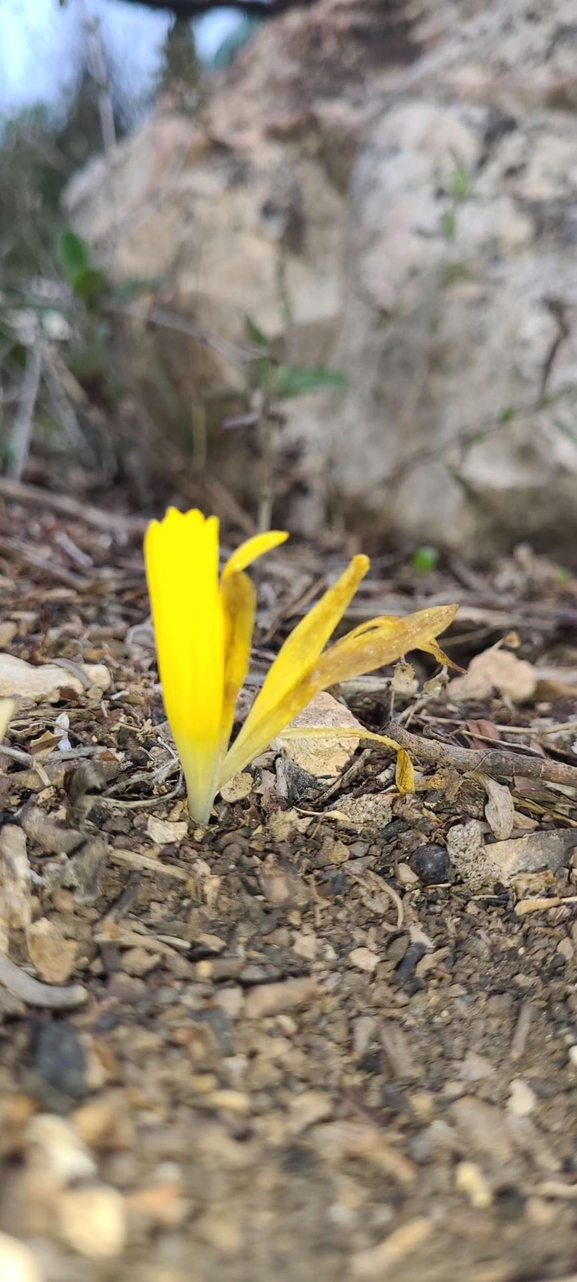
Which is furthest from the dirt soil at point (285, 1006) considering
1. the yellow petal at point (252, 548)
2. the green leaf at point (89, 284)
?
the green leaf at point (89, 284)

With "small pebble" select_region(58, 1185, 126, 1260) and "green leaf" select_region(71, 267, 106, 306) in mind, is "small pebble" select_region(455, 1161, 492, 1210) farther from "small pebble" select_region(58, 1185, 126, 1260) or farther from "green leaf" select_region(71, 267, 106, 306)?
"green leaf" select_region(71, 267, 106, 306)

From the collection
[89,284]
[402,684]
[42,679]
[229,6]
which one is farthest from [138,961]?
[229,6]

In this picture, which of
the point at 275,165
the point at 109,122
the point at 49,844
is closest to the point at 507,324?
the point at 275,165

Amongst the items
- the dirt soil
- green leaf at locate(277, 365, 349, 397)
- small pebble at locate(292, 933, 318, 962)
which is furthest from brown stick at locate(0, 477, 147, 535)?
small pebble at locate(292, 933, 318, 962)

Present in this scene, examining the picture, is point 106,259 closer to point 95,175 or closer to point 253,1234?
point 95,175

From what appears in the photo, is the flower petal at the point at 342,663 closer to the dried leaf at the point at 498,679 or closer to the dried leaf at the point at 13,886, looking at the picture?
the dried leaf at the point at 13,886

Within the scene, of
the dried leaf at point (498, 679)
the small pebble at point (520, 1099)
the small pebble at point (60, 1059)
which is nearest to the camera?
the small pebble at point (60, 1059)

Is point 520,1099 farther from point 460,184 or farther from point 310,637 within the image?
point 460,184
